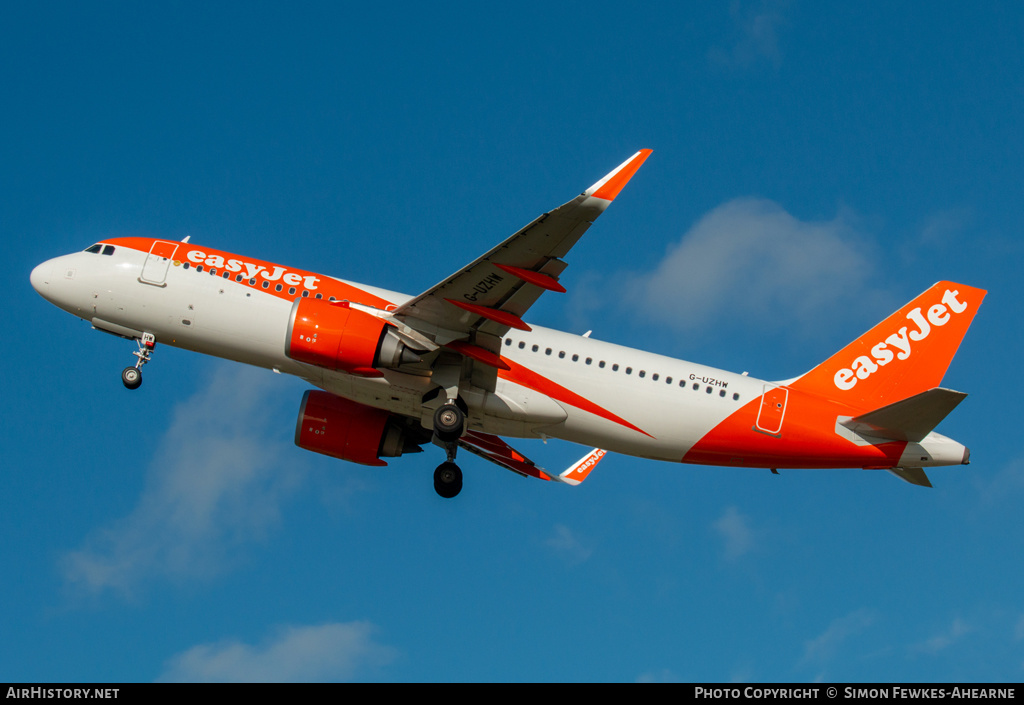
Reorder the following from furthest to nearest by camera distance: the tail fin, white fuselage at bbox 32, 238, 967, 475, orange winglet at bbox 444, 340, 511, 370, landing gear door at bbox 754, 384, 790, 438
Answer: the tail fin < landing gear door at bbox 754, 384, 790, 438 < white fuselage at bbox 32, 238, 967, 475 < orange winglet at bbox 444, 340, 511, 370

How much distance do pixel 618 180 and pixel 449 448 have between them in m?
11.6

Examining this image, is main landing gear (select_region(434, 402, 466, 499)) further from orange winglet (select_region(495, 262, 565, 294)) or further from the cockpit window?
the cockpit window

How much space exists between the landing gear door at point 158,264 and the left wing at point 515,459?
11.2m

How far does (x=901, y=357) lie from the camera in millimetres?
29406

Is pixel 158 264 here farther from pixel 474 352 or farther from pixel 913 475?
pixel 913 475

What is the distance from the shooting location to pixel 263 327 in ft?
88.0

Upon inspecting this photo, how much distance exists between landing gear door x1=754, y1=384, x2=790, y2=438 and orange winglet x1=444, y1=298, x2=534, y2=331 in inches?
321

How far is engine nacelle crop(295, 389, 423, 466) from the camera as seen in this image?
100 feet

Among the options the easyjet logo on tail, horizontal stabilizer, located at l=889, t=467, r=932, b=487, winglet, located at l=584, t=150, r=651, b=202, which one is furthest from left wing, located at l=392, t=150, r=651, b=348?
horizontal stabilizer, located at l=889, t=467, r=932, b=487

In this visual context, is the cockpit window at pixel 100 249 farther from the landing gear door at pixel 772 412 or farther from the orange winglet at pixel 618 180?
the landing gear door at pixel 772 412

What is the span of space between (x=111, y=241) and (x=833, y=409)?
22.7 m
